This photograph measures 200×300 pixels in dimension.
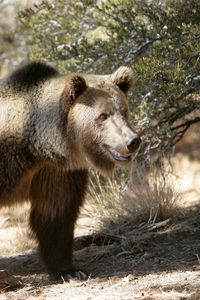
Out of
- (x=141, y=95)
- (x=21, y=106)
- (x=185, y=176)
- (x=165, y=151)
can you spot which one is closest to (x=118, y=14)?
(x=141, y=95)

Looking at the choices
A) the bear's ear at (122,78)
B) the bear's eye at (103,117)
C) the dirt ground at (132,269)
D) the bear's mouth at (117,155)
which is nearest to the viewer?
the dirt ground at (132,269)

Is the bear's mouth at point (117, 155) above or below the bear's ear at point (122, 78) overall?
below

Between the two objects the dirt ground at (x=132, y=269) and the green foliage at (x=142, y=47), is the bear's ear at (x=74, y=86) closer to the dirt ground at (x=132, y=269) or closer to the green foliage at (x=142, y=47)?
the green foliage at (x=142, y=47)

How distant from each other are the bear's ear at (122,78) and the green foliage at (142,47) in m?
0.86

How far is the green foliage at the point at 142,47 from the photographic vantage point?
681 centimetres

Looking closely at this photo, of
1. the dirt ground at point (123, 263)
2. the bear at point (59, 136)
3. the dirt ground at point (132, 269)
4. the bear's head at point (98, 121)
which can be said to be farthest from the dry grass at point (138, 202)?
the bear's head at point (98, 121)

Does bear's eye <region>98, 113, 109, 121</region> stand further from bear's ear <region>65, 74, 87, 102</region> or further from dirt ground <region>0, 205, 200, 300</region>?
dirt ground <region>0, 205, 200, 300</region>

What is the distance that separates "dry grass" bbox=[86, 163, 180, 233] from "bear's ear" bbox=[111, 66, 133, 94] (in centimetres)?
212

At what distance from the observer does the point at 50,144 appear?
5.46 metres

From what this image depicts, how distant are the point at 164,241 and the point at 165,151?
6.51 ft

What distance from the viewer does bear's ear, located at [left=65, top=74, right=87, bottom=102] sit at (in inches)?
211

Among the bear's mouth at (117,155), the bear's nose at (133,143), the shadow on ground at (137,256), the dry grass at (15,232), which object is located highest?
the bear's nose at (133,143)

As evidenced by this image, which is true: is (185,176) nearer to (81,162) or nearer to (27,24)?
(27,24)

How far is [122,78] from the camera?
5.59 m
